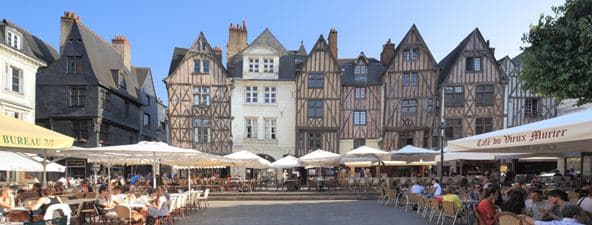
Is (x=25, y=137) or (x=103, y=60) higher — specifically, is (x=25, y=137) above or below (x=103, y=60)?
below

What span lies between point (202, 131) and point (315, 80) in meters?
7.68

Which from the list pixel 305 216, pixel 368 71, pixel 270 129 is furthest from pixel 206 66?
pixel 305 216

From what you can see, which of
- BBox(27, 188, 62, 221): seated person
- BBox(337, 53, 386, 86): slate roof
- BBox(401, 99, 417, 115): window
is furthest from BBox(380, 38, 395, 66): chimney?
BBox(27, 188, 62, 221): seated person

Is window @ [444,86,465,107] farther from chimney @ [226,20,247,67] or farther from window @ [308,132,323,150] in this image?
chimney @ [226,20,247,67]

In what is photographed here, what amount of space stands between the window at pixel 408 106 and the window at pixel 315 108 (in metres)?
5.01

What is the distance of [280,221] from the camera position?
12.2 meters

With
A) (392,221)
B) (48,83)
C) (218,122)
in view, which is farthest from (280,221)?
(48,83)

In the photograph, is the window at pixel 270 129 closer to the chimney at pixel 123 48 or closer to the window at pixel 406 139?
the window at pixel 406 139

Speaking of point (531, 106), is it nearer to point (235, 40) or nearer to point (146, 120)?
point (235, 40)

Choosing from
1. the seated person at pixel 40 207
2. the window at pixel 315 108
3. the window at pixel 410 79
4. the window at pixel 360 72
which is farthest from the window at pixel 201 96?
the seated person at pixel 40 207

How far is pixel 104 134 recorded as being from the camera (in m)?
28.9

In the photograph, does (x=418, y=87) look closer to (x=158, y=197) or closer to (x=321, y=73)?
(x=321, y=73)

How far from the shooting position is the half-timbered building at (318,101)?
30750mm

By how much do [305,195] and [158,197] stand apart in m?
11.0
